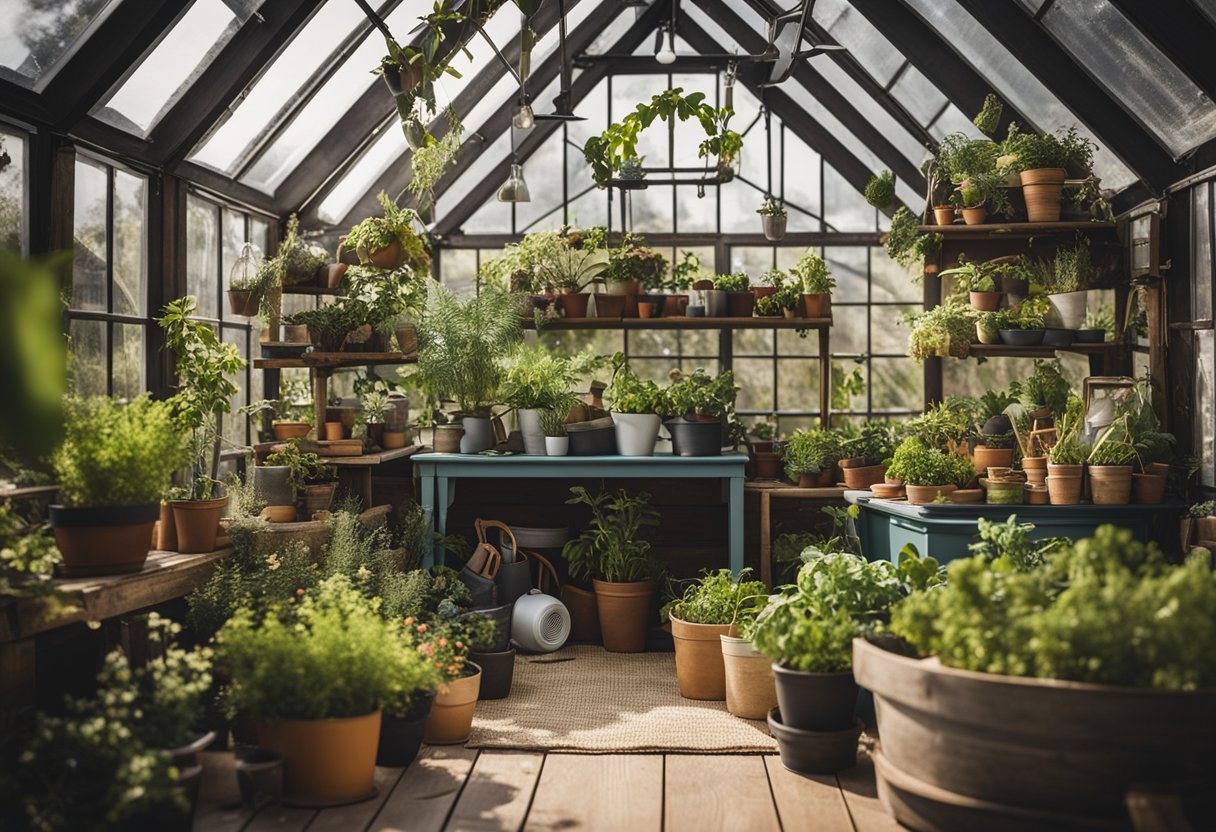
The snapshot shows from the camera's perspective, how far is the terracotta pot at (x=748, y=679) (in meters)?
4.65

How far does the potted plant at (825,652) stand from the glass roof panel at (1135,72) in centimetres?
273

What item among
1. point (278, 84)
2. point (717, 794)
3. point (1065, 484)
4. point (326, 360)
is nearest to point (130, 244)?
point (326, 360)

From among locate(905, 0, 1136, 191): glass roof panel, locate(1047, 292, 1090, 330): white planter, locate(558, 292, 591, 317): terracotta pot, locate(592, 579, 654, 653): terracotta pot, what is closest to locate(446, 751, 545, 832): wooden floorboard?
locate(592, 579, 654, 653): terracotta pot

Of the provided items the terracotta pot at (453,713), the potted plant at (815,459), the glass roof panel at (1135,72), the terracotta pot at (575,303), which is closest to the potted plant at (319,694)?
the terracotta pot at (453,713)

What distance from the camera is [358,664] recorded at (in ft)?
11.8

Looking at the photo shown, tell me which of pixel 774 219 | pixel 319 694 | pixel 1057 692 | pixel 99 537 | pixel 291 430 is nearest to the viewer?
pixel 1057 692

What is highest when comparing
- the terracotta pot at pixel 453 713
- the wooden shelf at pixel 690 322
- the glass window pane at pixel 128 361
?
the wooden shelf at pixel 690 322

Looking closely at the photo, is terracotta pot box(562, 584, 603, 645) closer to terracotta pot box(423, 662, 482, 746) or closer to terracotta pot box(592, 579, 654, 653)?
terracotta pot box(592, 579, 654, 653)

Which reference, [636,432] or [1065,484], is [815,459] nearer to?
[636,432]

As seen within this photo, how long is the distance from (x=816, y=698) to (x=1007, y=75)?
404cm

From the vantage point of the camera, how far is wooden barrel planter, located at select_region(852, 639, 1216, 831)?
9.48 feet

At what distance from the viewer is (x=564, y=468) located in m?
5.92

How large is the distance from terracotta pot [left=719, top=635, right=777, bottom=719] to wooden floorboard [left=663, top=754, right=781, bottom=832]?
0.43 meters

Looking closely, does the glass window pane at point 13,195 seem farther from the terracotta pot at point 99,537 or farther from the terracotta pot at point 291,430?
the terracotta pot at point 291,430
